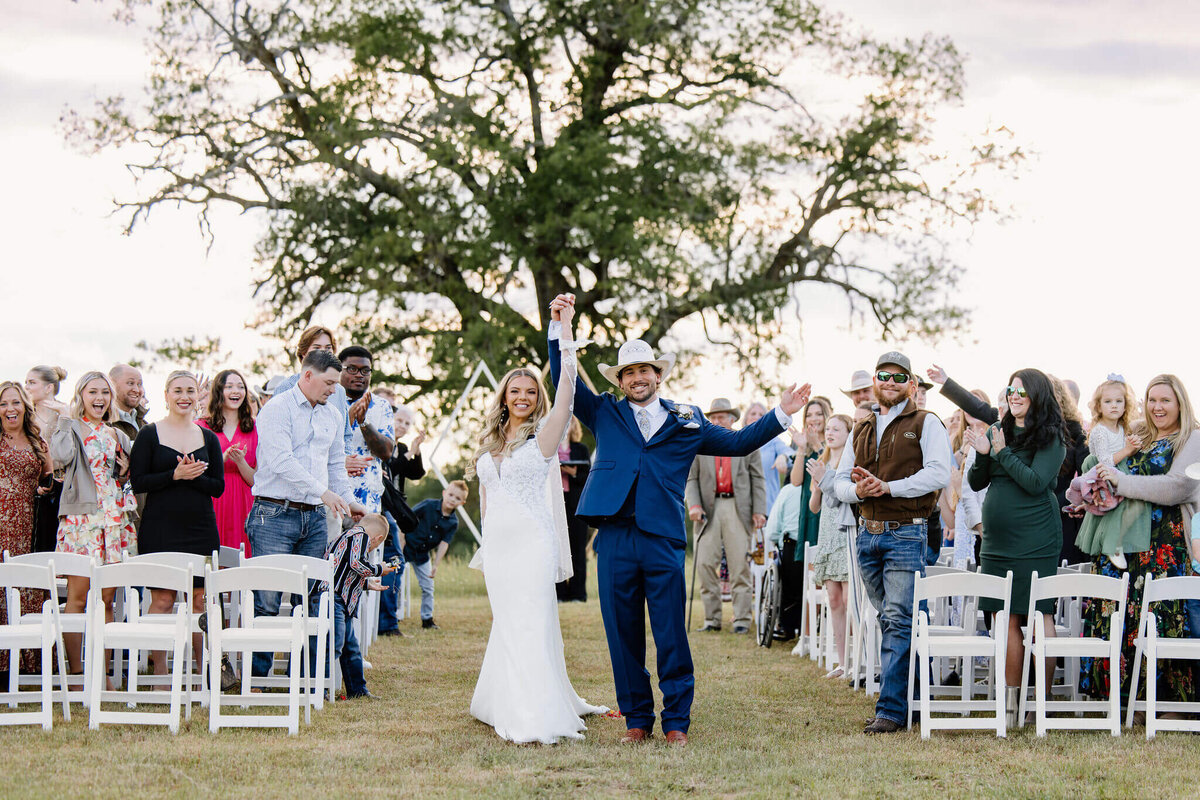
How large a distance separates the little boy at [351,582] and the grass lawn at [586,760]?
29 centimetres

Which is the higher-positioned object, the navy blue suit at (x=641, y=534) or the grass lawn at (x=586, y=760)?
the navy blue suit at (x=641, y=534)

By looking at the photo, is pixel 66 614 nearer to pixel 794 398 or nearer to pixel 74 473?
pixel 74 473

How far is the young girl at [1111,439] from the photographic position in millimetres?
7801

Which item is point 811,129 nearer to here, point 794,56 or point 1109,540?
point 794,56

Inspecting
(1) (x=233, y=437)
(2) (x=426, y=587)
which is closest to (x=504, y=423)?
(1) (x=233, y=437)

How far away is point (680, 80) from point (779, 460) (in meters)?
8.96

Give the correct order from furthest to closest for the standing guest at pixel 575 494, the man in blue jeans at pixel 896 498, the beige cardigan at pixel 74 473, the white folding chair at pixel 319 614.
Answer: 1. the standing guest at pixel 575 494
2. the beige cardigan at pixel 74 473
3. the white folding chair at pixel 319 614
4. the man in blue jeans at pixel 896 498

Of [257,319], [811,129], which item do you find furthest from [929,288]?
[257,319]

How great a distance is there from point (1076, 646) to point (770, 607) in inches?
186

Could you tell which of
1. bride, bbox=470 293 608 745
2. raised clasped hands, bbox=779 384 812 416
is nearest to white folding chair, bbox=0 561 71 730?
bride, bbox=470 293 608 745

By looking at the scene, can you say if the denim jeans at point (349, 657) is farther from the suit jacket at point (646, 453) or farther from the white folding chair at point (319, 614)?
the suit jacket at point (646, 453)

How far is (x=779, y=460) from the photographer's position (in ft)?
43.7

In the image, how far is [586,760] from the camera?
6.48 metres

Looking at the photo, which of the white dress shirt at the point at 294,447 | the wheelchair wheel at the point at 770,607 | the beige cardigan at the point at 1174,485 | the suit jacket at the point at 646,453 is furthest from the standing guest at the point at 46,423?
the beige cardigan at the point at 1174,485
